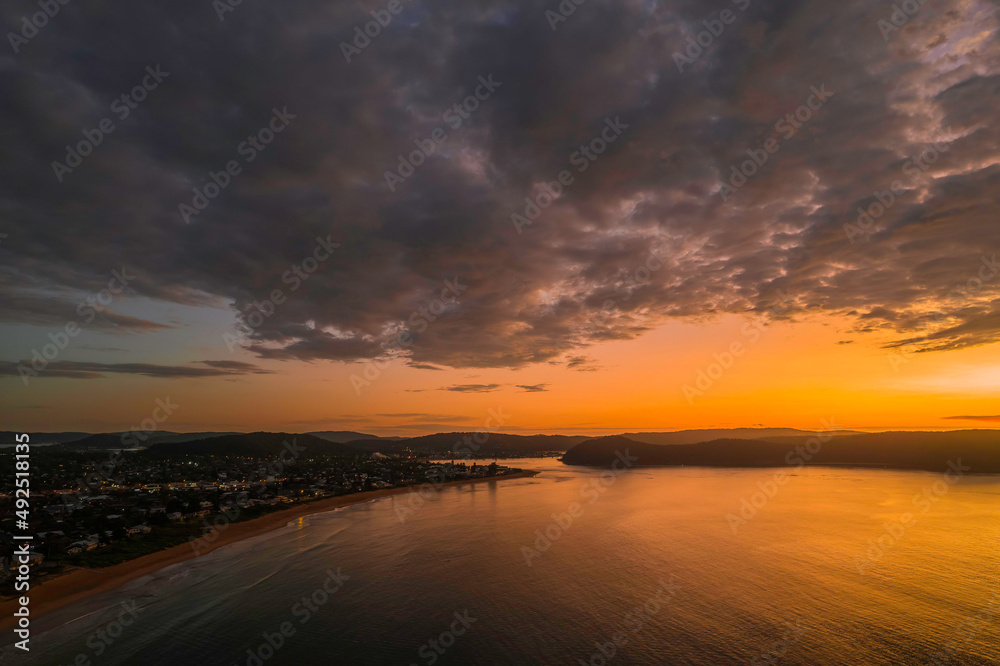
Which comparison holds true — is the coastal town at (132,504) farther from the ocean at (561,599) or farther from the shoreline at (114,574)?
the ocean at (561,599)

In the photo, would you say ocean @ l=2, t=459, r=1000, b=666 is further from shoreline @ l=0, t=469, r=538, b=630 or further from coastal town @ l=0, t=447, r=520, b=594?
coastal town @ l=0, t=447, r=520, b=594

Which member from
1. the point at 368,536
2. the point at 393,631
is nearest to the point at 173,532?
the point at 368,536

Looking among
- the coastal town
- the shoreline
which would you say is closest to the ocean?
the shoreline

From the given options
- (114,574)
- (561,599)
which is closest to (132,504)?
(114,574)

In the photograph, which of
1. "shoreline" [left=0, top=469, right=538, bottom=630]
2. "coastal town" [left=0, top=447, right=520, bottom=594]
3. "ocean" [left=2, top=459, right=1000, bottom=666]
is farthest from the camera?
"coastal town" [left=0, top=447, right=520, bottom=594]

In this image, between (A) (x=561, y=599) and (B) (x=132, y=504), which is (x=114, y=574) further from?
(A) (x=561, y=599)

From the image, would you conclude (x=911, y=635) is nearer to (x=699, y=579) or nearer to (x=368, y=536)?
(x=699, y=579)
